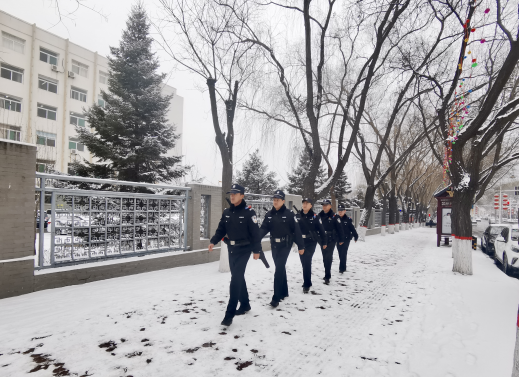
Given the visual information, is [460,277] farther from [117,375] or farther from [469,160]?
[117,375]

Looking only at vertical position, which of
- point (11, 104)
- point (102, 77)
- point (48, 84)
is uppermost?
point (102, 77)

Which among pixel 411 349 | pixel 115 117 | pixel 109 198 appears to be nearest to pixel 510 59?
pixel 411 349

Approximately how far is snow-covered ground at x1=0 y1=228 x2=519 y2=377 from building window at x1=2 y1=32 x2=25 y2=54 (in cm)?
2794

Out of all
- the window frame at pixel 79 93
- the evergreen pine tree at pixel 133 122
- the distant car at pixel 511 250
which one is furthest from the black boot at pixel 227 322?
the window frame at pixel 79 93

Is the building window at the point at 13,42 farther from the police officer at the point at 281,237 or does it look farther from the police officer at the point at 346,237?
the police officer at the point at 281,237

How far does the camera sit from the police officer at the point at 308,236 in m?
6.27

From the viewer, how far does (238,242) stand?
14.8ft

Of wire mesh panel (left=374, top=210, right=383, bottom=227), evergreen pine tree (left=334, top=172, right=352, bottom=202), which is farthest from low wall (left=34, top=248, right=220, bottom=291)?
evergreen pine tree (left=334, top=172, right=352, bottom=202)

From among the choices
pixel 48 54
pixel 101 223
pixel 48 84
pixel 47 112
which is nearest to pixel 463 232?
pixel 101 223

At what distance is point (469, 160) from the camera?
8320 mm

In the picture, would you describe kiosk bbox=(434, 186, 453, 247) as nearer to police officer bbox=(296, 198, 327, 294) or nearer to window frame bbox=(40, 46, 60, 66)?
police officer bbox=(296, 198, 327, 294)

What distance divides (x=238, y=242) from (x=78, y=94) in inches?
1252

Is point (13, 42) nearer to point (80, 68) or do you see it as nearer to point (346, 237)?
point (80, 68)

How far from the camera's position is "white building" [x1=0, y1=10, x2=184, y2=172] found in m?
23.9
